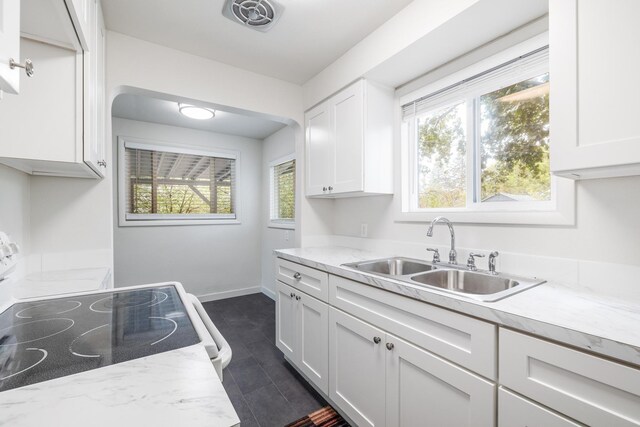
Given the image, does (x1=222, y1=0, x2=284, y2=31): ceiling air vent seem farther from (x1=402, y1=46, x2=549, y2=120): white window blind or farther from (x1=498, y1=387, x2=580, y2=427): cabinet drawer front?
(x1=498, y1=387, x2=580, y2=427): cabinet drawer front

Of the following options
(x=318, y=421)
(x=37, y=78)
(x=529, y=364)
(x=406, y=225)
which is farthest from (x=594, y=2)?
(x=318, y=421)

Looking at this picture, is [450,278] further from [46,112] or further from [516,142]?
[46,112]

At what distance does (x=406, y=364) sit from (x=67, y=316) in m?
1.29

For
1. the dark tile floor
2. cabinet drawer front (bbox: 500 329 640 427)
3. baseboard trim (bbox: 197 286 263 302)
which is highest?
cabinet drawer front (bbox: 500 329 640 427)

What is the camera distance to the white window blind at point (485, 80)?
1453 mm

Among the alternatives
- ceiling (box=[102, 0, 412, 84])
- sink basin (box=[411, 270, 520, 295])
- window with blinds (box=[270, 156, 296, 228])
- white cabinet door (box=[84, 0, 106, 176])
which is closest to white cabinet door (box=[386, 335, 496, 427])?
sink basin (box=[411, 270, 520, 295])

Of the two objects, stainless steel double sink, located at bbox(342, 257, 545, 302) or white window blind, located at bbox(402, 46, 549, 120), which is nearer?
stainless steel double sink, located at bbox(342, 257, 545, 302)

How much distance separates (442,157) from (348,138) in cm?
67

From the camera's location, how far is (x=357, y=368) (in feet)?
4.92

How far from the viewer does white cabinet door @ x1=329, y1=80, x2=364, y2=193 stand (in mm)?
2008

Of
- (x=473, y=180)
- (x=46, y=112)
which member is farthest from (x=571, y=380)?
(x=46, y=112)

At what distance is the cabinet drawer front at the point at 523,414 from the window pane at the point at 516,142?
3.39 feet

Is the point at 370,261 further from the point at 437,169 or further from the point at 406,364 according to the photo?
the point at 437,169

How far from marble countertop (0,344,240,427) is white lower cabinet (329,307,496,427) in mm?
902
